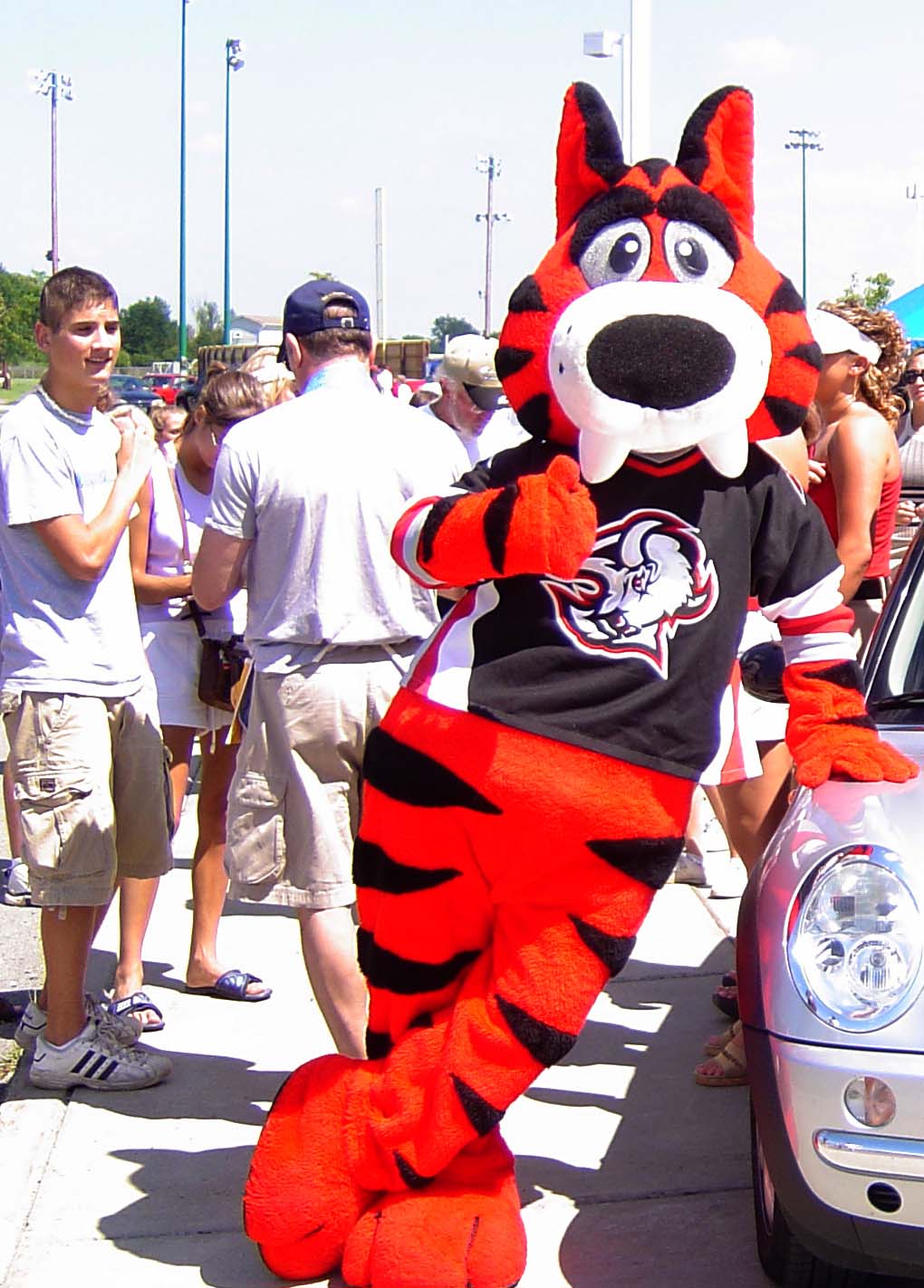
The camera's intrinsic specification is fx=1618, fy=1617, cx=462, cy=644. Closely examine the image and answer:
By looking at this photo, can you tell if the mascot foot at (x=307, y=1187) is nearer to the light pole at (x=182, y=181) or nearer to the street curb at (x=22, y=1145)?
the street curb at (x=22, y=1145)

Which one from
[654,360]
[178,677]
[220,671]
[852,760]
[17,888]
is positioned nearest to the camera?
[654,360]

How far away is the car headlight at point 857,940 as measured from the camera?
2.63 m

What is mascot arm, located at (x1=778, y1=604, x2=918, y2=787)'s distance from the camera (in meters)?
3.09

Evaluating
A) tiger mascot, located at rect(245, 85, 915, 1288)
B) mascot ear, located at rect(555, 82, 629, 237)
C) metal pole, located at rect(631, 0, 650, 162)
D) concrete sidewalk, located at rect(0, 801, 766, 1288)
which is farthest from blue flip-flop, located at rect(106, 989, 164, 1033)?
metal pole, located at rect(631, 0, 650, 162)

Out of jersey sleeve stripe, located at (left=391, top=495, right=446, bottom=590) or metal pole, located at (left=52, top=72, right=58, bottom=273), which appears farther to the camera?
metal pole, located at (left=52, top=72, right=58, bottom=273)

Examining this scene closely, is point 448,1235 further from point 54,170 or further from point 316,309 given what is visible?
point 54,170

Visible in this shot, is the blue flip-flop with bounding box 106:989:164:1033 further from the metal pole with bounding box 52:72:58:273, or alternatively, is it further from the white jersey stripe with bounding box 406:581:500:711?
the metal pole with bounding box 52:72:58:273

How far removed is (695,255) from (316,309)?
47.0 inches

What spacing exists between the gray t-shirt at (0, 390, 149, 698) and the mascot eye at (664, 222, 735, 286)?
5.71 ft

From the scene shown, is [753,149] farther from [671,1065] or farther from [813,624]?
[671,1065]

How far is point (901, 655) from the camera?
369 cm

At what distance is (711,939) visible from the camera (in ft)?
17.8

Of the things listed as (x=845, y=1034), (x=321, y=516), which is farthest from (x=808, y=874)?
(x=321, y=516)

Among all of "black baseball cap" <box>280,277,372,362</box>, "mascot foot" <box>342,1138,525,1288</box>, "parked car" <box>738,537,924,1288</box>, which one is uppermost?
"black baseball cap" <box>280,277,372,362</box>
